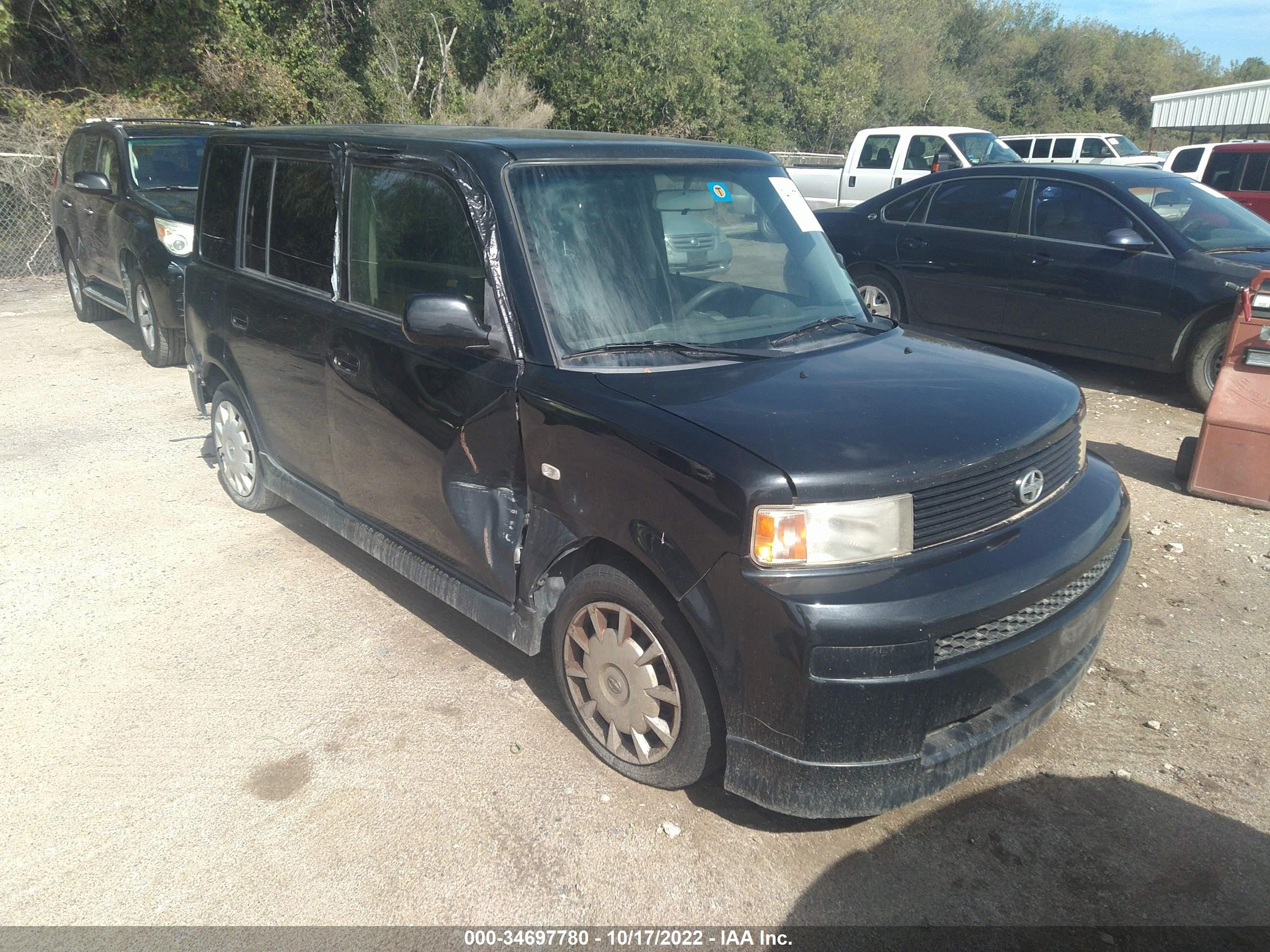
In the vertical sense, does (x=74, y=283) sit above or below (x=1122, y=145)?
below

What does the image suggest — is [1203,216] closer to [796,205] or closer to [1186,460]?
[1186,460]

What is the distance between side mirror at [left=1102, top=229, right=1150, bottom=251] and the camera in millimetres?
7469

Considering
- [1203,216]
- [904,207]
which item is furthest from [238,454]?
[1203,216]

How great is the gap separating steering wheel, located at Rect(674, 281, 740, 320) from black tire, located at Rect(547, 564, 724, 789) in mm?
1014

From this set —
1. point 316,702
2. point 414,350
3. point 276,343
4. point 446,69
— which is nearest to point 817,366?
point 414,350

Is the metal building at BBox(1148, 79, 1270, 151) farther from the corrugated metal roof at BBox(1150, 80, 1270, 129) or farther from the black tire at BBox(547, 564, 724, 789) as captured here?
the black tire at BBox(547, 564, 724, 789)

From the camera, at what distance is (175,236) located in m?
8.20

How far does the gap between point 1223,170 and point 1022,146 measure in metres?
10.2

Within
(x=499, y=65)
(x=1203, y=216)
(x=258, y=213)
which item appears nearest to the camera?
(x=258, y=213)

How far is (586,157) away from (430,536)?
158 cm

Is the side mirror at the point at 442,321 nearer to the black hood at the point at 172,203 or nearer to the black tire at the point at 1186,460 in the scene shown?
the black tire at the point at 1186,460

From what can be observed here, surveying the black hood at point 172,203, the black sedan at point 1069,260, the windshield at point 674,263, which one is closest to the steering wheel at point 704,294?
the windshield at point 674,263

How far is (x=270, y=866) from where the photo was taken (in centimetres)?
297

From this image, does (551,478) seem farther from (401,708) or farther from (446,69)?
(446,69)
